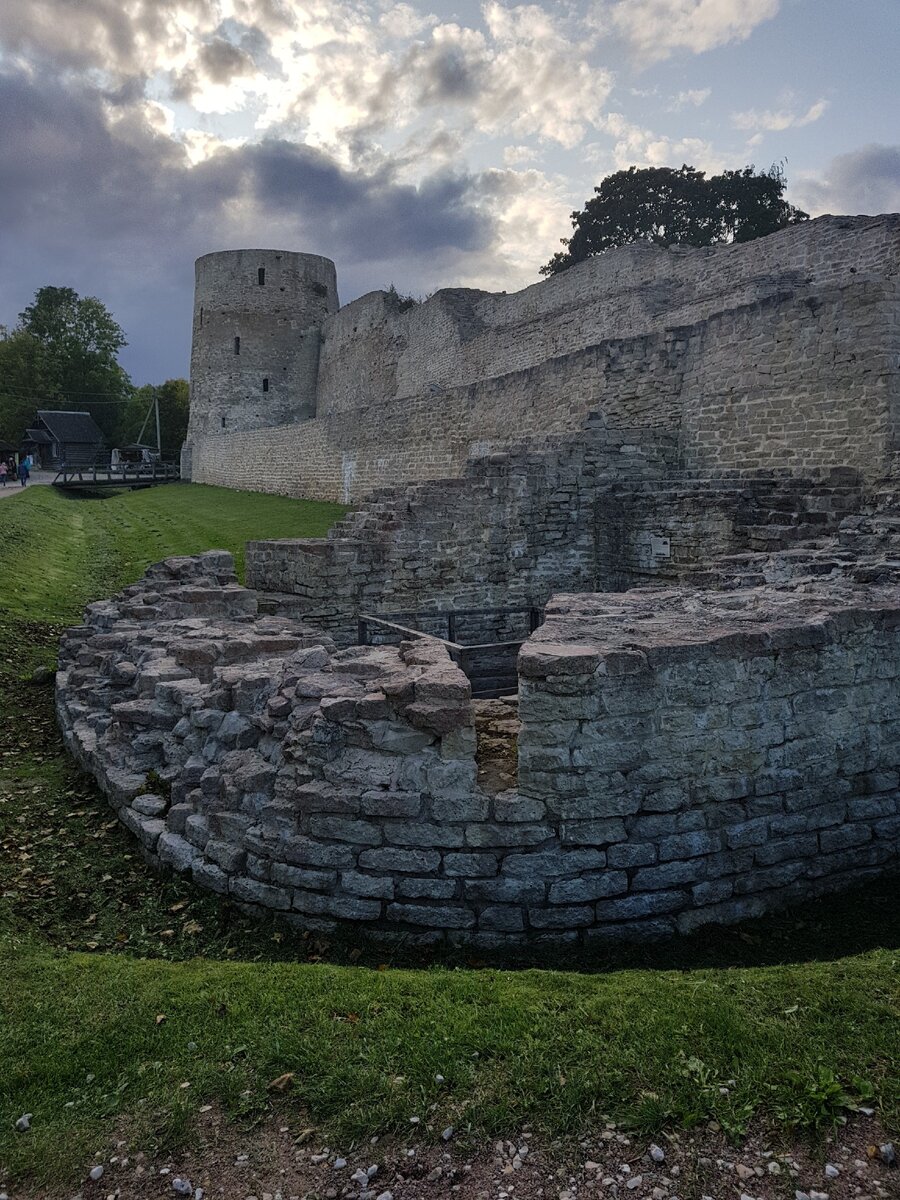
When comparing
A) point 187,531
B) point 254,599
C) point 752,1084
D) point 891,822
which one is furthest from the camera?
point 187,531

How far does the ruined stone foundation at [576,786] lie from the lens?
15.5 ft

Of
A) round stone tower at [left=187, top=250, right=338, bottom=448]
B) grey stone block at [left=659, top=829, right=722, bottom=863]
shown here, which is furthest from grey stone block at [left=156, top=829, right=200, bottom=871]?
round stone tower at [left=187, top=250, right=338, bottom=448]

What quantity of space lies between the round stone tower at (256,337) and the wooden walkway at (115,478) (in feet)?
11.5

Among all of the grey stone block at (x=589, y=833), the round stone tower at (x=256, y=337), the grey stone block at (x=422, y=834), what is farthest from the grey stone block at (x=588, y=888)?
the round stone tower at (x=256, y=337)

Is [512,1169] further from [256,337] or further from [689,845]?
[256,337]

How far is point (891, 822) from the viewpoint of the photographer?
557 cm

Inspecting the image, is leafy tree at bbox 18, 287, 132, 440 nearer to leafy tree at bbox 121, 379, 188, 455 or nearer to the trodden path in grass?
leafy tree at bbox 121, 379, 188, 455

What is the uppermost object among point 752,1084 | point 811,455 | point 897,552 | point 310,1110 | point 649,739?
point 811,455

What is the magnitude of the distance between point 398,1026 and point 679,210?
4898 cm

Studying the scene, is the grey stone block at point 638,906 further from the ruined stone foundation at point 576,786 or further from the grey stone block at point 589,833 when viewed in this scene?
the grey stone block at point 589,833

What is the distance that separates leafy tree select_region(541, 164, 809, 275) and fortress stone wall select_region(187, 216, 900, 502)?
1579cm

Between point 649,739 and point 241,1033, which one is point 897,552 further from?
point 241,1033

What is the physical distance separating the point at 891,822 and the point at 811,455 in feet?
25.5

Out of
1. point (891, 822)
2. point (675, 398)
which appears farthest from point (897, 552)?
point (675, 398)
